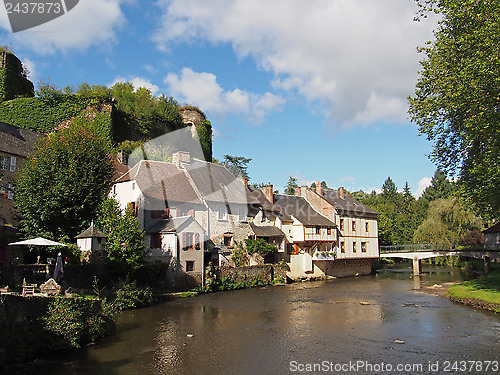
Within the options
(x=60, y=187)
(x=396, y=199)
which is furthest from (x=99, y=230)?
(x=396, y=199)

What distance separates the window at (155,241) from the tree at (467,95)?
20471 millimetres

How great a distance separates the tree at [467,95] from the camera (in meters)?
20.2

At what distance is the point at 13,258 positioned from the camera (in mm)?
26359

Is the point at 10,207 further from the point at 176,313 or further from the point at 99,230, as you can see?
the point at 176,313

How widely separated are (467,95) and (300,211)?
86.2ft

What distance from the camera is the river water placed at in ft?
44.7

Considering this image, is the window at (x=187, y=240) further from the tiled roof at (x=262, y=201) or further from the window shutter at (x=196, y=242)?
the tiled roof at (x=262, y=201)

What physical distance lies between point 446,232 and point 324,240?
777 inches

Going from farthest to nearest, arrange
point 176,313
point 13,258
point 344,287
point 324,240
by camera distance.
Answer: point 324,240
point 344,287
point 13,258
point 176,313

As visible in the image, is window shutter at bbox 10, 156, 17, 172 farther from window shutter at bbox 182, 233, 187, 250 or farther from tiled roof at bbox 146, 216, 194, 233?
window shutter at bbox 182, 233, 187, 250

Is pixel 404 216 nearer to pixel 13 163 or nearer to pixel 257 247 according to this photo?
pixel 257 247

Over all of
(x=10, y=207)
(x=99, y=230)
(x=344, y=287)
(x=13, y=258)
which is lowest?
(x=344, y=287)

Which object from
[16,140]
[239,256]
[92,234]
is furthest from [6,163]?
[239,256]

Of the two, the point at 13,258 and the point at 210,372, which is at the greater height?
the point at 13,258
